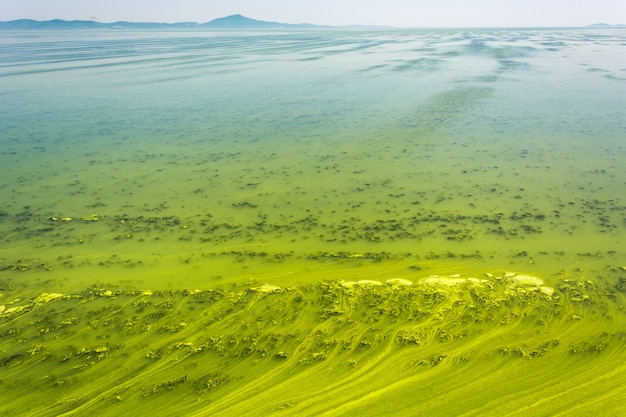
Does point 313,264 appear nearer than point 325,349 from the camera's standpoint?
No

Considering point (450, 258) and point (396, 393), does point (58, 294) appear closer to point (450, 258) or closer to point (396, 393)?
point (396, 393)

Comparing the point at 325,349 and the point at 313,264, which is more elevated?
the point at 313,264

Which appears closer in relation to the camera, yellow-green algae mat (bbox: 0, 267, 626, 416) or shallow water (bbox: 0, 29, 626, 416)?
yellow-green algae mat (bbox: 0, 267, 626, 416)

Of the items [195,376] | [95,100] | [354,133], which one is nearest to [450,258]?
[195,376]
